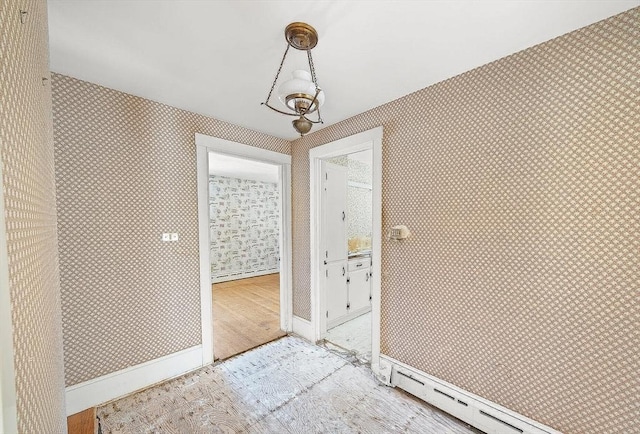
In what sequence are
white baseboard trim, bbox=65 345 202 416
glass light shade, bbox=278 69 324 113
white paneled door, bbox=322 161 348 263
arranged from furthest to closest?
white paneled door, bbox=322 161 348 263 → white baseboard trim, bbox=65 345 202 416 → glass light shade, bbox=278 69 324 113

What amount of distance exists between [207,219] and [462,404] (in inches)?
106

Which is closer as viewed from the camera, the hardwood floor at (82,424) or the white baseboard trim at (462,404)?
the hardwood floor at (82,424)

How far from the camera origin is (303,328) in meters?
3.14

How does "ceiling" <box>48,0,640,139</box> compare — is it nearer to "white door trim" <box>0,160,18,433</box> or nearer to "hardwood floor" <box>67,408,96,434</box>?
"white door trim" <box>0,160,18,433</box>

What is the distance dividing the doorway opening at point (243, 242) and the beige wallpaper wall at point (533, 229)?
96.8 inches

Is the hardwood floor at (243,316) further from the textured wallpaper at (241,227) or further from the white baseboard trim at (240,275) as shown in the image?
the textured wallpaper at (241,227)

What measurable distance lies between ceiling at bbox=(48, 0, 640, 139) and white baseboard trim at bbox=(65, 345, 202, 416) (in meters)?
2.37

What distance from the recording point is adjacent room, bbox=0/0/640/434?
127 centimetres

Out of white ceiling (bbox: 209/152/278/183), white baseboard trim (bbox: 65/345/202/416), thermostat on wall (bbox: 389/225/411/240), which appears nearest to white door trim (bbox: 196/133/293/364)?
white baseboard trim (bbox: 65/345/202/416)

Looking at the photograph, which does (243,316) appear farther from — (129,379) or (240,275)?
(240,275)

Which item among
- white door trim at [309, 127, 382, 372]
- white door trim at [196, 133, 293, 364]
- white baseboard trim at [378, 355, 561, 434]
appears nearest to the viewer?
white baseboard trim at [378, 355, 561, 434]

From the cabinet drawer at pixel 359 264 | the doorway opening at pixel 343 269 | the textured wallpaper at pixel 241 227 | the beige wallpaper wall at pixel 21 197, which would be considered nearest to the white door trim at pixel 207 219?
the doorway opening at pixel 343 269

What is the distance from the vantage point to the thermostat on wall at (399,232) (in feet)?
7.02

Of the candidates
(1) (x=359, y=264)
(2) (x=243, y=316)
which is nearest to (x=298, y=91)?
(1) (x=359, y=264)
